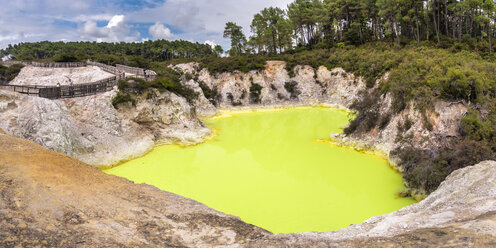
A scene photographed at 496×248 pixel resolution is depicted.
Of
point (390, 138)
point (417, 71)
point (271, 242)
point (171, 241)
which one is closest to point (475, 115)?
point (390, 138)

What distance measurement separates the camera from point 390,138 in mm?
20375

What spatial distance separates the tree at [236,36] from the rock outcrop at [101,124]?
4695cm

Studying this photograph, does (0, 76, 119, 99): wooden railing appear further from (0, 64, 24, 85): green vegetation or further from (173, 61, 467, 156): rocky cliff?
(173, 61, 467, 156): rocky cliff

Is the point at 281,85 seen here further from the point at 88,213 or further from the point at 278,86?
the point at 88,213

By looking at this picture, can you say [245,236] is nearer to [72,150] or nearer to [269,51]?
[72,150]

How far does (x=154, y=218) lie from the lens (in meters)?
9.09

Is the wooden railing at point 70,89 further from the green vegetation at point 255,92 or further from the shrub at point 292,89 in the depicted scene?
the shrub at point 292,89

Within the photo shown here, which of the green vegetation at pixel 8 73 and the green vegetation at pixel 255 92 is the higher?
the green vegetation at pixel 8 73

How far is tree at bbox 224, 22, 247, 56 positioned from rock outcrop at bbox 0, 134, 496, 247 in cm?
6368

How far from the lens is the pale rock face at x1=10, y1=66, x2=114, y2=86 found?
3194 cm

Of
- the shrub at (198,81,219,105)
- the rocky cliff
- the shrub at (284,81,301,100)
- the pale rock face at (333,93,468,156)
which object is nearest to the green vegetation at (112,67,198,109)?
the rocky cliff

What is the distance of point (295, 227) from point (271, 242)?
432 cm

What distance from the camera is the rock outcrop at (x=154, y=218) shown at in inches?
263

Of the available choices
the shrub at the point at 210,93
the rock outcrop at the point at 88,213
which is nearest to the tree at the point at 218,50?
the shrub at the point at 210,93
